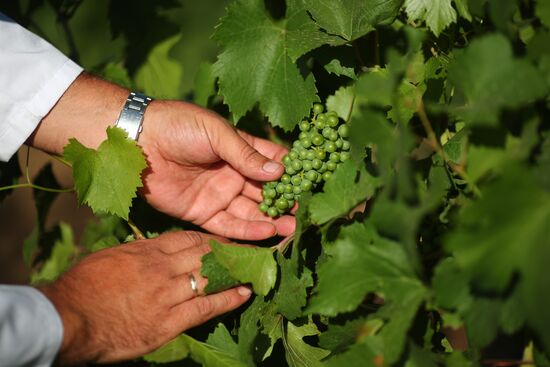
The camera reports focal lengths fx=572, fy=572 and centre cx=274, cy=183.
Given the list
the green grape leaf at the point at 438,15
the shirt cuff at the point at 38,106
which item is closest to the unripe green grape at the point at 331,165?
the green grape leaf at the point at 438,15

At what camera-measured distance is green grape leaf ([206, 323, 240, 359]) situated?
62.4 inches

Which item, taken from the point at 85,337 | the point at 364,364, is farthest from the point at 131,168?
the point at 364,364

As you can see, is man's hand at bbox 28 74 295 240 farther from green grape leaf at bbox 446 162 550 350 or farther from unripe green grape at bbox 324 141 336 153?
green grape leaf at bbox 446 162 550 350

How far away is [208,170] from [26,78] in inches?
27.5

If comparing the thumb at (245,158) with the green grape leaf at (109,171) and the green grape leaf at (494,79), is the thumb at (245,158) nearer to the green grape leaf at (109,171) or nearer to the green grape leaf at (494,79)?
the green grape leaf at (109,171)

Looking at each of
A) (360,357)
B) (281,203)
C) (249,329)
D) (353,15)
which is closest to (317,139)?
(281,203)

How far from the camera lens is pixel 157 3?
2.81 meters

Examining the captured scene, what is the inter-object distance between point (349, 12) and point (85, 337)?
3.69ft

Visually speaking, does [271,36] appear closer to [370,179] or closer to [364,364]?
[370,179]

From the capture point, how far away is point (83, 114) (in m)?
1.96

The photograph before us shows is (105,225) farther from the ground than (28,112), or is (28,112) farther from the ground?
(28,112)

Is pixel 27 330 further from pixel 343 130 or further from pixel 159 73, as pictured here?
pixel 159 73

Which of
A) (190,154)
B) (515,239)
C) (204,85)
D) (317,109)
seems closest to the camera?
(515,239)

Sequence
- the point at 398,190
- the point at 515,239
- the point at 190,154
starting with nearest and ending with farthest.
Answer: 1. the point at 515,239
2. the point at 398,190
3. the point at 190,154
